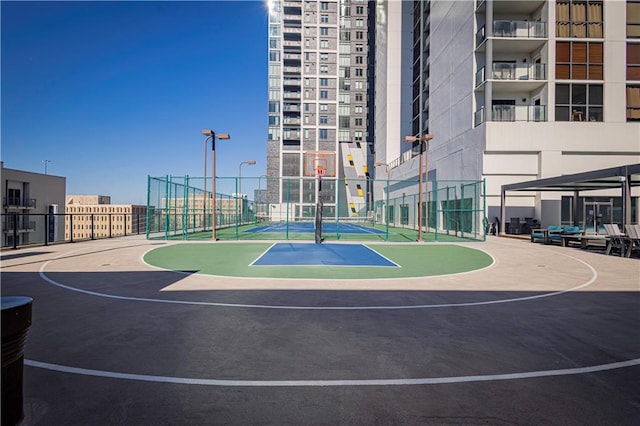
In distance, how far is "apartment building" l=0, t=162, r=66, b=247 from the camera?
48.5 meters

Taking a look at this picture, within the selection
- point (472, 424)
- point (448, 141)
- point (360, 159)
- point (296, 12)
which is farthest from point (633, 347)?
point (296, 12)

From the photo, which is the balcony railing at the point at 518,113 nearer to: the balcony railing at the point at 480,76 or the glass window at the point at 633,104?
the balcony railing at the point at 480,76

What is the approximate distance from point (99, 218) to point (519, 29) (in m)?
40.4

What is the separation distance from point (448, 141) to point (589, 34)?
11.9 m

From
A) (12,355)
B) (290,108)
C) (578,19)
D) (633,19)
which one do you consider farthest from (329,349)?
(290,108)

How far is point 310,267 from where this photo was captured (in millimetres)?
12000

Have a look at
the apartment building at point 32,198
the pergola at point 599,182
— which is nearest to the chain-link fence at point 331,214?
the pergola at point 599,182

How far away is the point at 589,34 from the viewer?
27.3 m

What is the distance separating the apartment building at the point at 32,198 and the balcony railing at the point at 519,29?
4990 cm

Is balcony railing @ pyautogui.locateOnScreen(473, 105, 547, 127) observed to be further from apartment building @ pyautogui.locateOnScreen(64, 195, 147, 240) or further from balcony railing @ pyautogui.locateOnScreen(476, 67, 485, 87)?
apartment building @ pyautogui.locateOnScreen(64, 195, 147, 240)

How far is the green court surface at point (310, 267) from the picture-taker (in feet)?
35.6

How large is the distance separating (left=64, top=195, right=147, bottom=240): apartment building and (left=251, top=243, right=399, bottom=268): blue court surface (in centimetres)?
1042

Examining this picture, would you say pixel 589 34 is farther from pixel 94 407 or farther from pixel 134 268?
pixel 94 407

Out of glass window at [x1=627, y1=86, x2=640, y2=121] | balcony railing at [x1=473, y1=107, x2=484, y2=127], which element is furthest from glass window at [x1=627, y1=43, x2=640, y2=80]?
balcony railing at [x1=473, y1=107, x2=484, y2=127]
